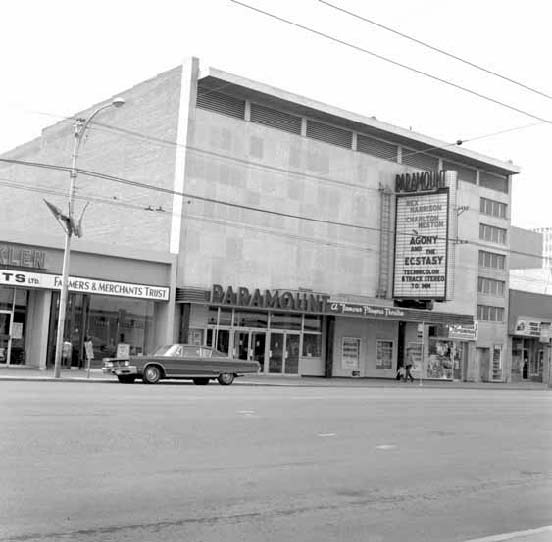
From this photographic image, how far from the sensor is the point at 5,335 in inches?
1181

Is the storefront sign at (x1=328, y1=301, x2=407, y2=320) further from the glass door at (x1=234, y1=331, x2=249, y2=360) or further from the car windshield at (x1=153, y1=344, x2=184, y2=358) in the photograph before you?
the car windshield at (x1=153, y1=344, x2=184, y2=358)

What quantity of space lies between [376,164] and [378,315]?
876cm

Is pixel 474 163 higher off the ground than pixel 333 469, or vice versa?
pixel 474 163

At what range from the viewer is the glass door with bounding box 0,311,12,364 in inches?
1173

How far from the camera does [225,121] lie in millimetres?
35344

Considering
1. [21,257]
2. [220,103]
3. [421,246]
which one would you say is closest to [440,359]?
[421,246]

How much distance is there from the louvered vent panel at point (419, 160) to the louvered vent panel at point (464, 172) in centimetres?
121

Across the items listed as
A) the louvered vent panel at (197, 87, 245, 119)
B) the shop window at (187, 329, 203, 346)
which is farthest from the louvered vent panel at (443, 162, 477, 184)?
the shop window at (187, 329, 203, 346)

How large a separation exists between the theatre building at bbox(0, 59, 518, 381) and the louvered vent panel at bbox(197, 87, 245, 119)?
0.20ft

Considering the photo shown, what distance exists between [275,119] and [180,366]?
54.0 ft

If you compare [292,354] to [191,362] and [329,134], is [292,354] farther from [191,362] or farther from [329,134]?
[191,362]

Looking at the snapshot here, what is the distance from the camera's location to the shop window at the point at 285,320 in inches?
1470

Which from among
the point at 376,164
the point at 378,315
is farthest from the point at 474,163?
the point at 378,315

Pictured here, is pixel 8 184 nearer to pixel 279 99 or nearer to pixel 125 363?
pixel 279 99
